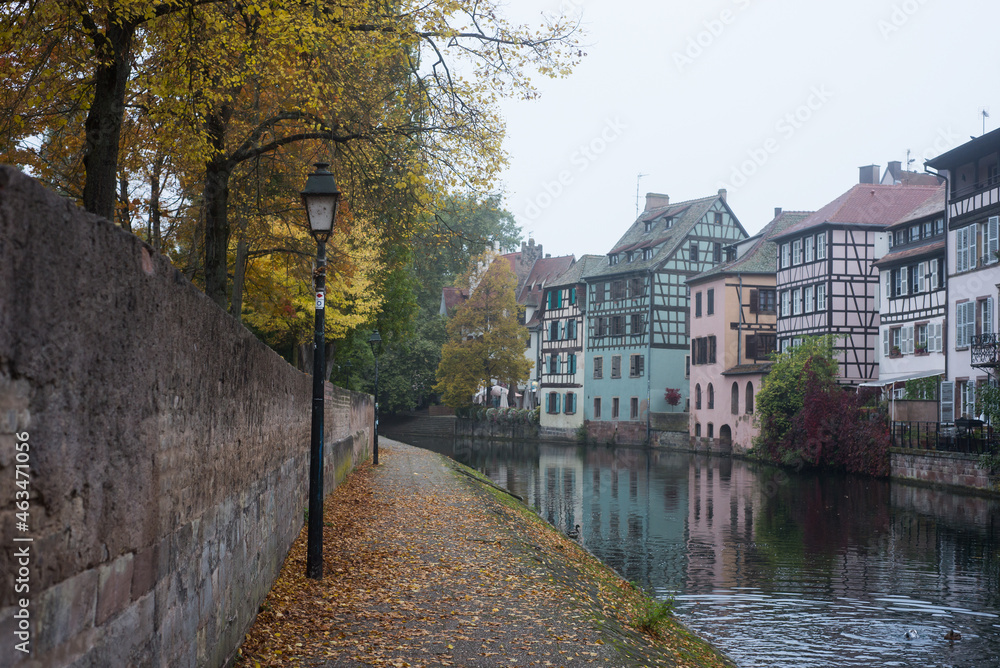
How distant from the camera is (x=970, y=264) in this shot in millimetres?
35781

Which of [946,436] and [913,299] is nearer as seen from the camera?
[946,436]

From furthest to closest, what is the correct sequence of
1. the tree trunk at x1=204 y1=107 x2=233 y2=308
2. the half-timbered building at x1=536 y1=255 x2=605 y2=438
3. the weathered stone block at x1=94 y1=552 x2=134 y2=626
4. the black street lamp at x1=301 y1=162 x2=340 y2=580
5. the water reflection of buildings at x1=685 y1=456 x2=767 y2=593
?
1. the half-timbered building at x1=536 y1=255 x2=605 y2=438
2. the water reflection of buildings at x1=685 y1=456 x2=767 y2=593
3. the tree trunk at x1=204 y1=107 x2=233 y2=308
4. the black street lamp at x1=301 y1=162 x2=340 y2=580
5. the weathered stone block at x1=94 y1=552 x2=134 y2=626

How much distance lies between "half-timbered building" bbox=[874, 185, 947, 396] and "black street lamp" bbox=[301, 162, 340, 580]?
1274 inches

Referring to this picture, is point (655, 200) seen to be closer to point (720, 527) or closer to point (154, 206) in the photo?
point (720, 527)

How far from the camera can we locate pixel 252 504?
7.95 meters

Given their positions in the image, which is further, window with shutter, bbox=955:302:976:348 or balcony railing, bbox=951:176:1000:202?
window with shutter, bbox=955:302:976:348

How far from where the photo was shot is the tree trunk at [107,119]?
11.2 m

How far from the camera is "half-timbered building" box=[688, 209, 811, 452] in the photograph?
171ft

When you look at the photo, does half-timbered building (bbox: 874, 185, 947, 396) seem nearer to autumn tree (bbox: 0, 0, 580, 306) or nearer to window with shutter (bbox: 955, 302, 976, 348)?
window with shutter (bbox: 955, 302, 976, 348)

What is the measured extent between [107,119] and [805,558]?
13637mm

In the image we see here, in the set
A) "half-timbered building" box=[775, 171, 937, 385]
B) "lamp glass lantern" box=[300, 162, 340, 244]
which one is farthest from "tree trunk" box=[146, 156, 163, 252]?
"half-timbered building" box=[775, 171, 937, 385]

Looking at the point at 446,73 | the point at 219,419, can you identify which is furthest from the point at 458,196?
the point at 219,419

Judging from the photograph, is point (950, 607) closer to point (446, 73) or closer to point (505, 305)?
point (446, 73)

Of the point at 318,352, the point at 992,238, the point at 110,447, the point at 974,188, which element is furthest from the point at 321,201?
the point at 974,188
